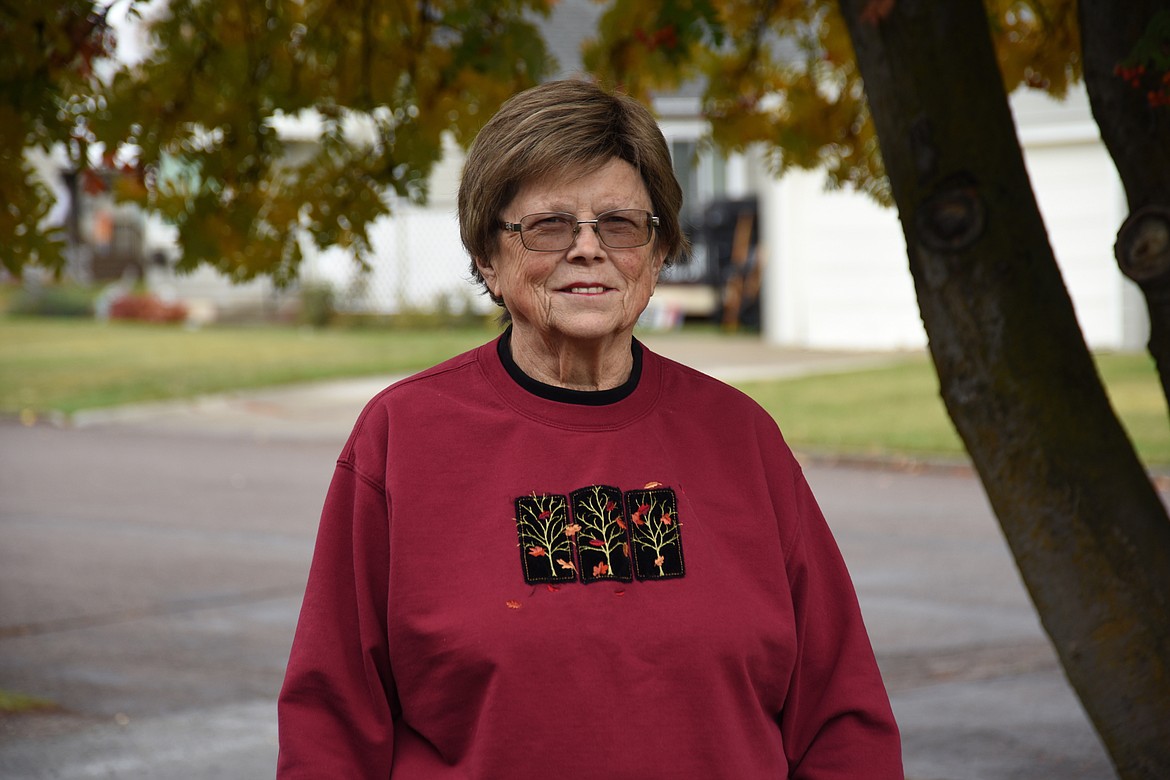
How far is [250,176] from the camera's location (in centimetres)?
489

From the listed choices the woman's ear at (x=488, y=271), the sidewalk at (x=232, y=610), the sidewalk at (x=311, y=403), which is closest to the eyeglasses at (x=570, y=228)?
the woman's ear at (x=488, y=271)

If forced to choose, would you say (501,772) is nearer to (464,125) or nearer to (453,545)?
(453,545)

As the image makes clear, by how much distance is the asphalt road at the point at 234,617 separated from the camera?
536cm

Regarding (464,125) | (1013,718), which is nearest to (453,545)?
(464,125)

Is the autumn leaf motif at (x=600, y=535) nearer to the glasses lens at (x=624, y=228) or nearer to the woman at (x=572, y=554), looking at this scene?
the woman at (x=572, y=554)

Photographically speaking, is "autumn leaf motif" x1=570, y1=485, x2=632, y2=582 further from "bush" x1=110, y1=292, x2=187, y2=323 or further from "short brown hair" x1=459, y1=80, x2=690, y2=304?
"bush" x1=110, y1=292, x2=187, y2=323

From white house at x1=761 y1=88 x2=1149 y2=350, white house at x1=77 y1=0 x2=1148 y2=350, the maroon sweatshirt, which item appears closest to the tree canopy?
the maroon sweatshirt

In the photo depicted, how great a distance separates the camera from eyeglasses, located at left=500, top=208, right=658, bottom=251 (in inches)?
88.5

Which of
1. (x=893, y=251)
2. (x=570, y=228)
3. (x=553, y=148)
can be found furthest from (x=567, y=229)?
(x=893, y=251)

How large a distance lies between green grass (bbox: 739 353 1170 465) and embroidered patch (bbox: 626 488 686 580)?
32.4ft

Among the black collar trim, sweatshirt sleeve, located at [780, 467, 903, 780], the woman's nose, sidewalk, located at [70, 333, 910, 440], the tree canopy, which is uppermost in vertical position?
the tree canopy

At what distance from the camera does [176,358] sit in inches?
810

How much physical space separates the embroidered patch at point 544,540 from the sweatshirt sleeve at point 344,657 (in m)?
0.20

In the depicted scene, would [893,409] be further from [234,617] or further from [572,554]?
[572,554]
